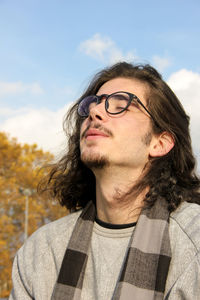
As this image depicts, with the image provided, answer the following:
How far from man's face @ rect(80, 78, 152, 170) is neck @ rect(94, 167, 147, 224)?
0.27 ft

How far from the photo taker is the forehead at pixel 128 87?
283 centimetres

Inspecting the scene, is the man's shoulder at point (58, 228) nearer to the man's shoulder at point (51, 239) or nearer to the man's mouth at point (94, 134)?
the man's shoulder at point (51, 239)

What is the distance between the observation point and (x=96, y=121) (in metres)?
2.66

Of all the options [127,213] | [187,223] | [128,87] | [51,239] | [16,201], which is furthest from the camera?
[16,201]

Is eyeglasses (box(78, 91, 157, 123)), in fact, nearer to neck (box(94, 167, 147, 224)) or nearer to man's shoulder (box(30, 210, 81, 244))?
neck (box(94, 167, 147, 224))

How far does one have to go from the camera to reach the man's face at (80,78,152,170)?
2549 mm

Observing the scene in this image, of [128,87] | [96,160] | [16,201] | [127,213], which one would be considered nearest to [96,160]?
[96,160]

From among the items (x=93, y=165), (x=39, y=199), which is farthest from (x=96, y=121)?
(x=39, y=199)

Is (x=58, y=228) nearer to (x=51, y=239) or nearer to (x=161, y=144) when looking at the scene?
(x=51, y=239)

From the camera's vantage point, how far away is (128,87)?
9.41ft

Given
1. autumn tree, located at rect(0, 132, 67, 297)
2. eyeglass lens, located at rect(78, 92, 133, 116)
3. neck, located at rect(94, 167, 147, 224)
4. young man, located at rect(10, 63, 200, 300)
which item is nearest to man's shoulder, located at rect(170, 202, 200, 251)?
young man, located at rect(10, 63, 200, 300)

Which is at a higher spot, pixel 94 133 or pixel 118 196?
pixel 94 133

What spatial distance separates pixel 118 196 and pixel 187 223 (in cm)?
56

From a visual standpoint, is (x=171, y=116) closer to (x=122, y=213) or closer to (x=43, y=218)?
(x=122, y=213)
